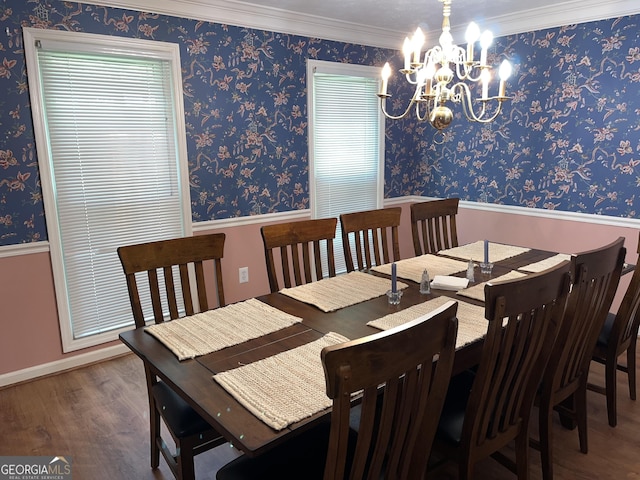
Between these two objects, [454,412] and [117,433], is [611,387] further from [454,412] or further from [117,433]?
[117,433]

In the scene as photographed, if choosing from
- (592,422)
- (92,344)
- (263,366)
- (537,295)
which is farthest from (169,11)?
(592,422)

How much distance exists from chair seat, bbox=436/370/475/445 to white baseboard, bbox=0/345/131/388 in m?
2.30

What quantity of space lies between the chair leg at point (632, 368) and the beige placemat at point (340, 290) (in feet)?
4.10

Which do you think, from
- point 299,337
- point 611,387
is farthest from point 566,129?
point 299,337

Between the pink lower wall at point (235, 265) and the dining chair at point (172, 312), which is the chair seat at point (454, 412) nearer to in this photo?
the dining chair at point (172, 312)

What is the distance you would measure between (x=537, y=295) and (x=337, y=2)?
2.57 meters

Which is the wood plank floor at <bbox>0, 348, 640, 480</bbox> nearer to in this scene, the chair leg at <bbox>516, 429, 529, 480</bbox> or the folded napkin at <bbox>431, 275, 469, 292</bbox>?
the chair leg at <bbox>516, 429, 529, 480</bbox>

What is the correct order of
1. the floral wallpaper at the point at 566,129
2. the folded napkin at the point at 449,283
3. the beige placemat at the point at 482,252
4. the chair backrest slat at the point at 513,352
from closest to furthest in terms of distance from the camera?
the chair backrest slat at the point at 513,352 → the folded napkin at the point at 449,283 → the beige placemat at the point at 482,252 → the floral wallpaper at the point at 566,129

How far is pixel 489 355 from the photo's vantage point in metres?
1.40

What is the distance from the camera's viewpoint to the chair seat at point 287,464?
135 cm

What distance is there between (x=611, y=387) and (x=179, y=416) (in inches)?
79.2

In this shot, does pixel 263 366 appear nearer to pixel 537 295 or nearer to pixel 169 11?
pixel 537 295
